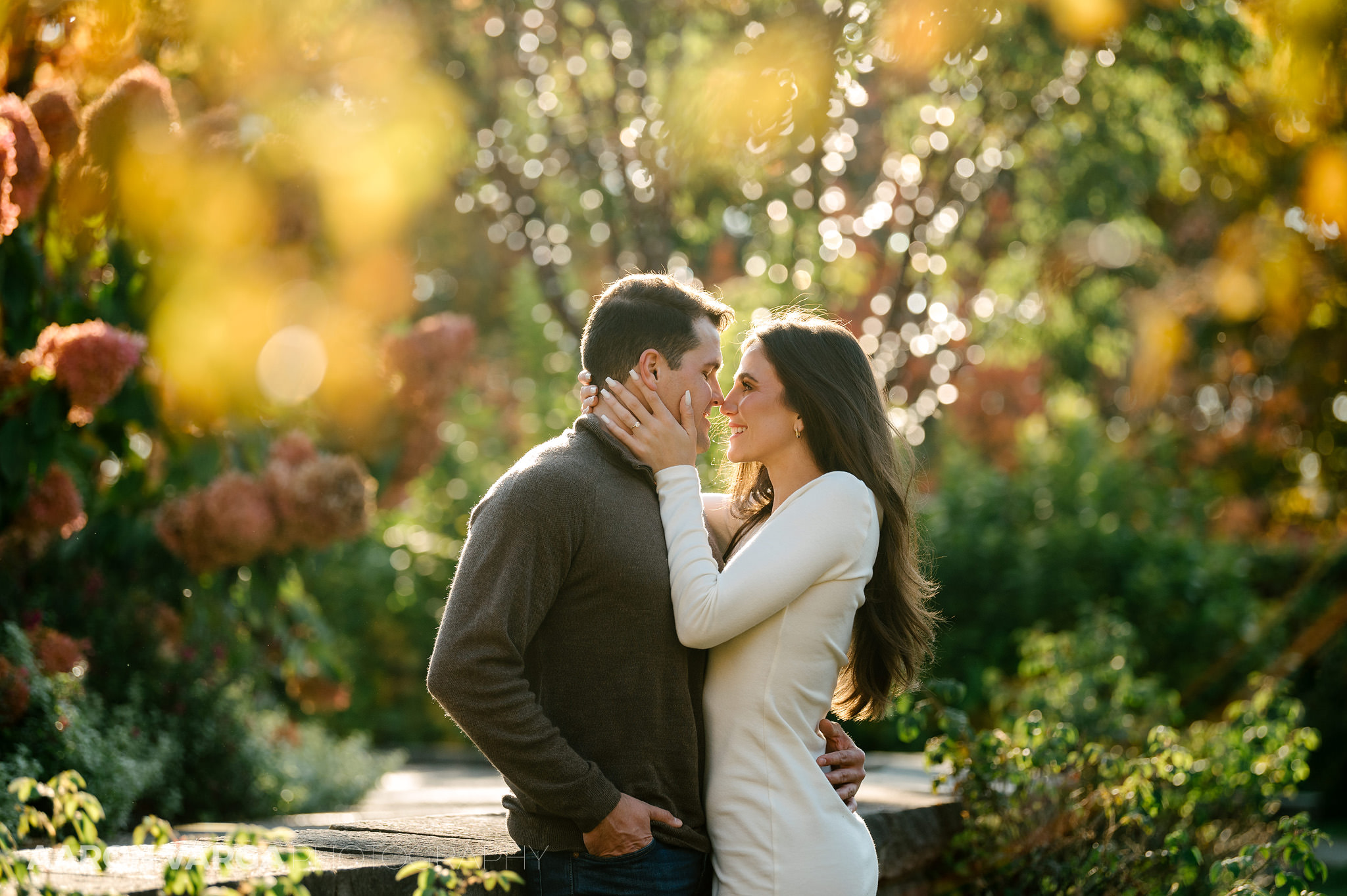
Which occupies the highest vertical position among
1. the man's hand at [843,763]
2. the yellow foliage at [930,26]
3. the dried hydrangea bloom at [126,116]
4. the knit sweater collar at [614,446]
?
the yellow foliage at [930,26]

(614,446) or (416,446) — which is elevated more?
(614,446)

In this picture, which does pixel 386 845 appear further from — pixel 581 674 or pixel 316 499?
pixel 316 499

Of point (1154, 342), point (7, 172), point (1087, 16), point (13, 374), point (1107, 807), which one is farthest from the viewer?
point (1154, 342)

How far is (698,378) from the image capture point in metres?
2.84

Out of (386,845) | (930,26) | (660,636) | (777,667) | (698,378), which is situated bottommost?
(386,845)

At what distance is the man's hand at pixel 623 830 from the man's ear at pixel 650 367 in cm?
95

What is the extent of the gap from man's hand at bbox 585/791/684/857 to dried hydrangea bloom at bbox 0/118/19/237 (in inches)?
104

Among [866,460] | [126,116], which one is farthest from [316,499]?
[866,460]

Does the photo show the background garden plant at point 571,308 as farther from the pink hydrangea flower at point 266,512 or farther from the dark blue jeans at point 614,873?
the dark blue jeans at point 614,873

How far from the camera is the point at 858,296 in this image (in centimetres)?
1365

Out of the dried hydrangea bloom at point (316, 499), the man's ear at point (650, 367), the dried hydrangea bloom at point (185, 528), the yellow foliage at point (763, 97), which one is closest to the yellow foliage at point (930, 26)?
the yellow foliage at point (763, 97)

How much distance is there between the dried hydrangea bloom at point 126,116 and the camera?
4379 millimetres

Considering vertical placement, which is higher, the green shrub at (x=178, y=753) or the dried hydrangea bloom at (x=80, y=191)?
the dried hydrangea bloom at (x=80, y=191)

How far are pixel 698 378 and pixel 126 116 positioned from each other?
2.86 m
